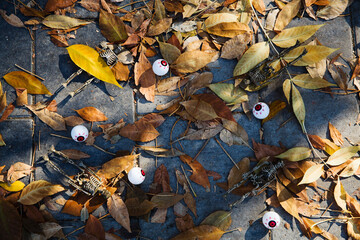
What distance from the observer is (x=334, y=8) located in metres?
2.04

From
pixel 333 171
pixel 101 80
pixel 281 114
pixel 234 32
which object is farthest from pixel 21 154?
pixel 333 171

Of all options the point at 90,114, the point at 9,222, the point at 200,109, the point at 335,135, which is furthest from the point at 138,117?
the point at 335,135

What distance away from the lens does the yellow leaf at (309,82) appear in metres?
1.95

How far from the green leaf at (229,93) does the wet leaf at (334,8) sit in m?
0.84

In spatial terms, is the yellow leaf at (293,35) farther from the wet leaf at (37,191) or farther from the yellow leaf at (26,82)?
the wet leaf at (37,191)

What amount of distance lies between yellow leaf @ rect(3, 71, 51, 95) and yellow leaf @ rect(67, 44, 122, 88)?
0.31 meters

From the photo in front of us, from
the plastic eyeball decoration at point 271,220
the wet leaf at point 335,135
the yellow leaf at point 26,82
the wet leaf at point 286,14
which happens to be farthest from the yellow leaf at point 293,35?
the yellow leaf at point 26,82

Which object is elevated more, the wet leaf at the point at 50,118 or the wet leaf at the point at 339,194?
the wet leaf at the point at 50,118

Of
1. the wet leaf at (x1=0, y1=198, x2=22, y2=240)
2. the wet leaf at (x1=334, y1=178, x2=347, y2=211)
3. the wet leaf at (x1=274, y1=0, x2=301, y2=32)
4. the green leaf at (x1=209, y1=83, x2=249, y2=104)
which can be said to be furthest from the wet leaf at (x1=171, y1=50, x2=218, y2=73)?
the wet leaf at (x1=0, y1=198, x2=22, y2=240)

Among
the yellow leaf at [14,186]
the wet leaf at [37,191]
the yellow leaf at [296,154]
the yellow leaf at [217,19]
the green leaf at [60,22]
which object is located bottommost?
the yellow leaf at [296,154]

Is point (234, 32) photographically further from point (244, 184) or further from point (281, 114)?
point (244, 184)

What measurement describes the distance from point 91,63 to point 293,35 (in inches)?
56.1

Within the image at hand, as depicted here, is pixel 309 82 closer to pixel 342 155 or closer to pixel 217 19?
pixel 342 155

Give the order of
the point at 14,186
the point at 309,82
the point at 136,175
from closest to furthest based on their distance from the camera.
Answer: the point at 136,175 → the point at 14,186 → the point at 309,82
